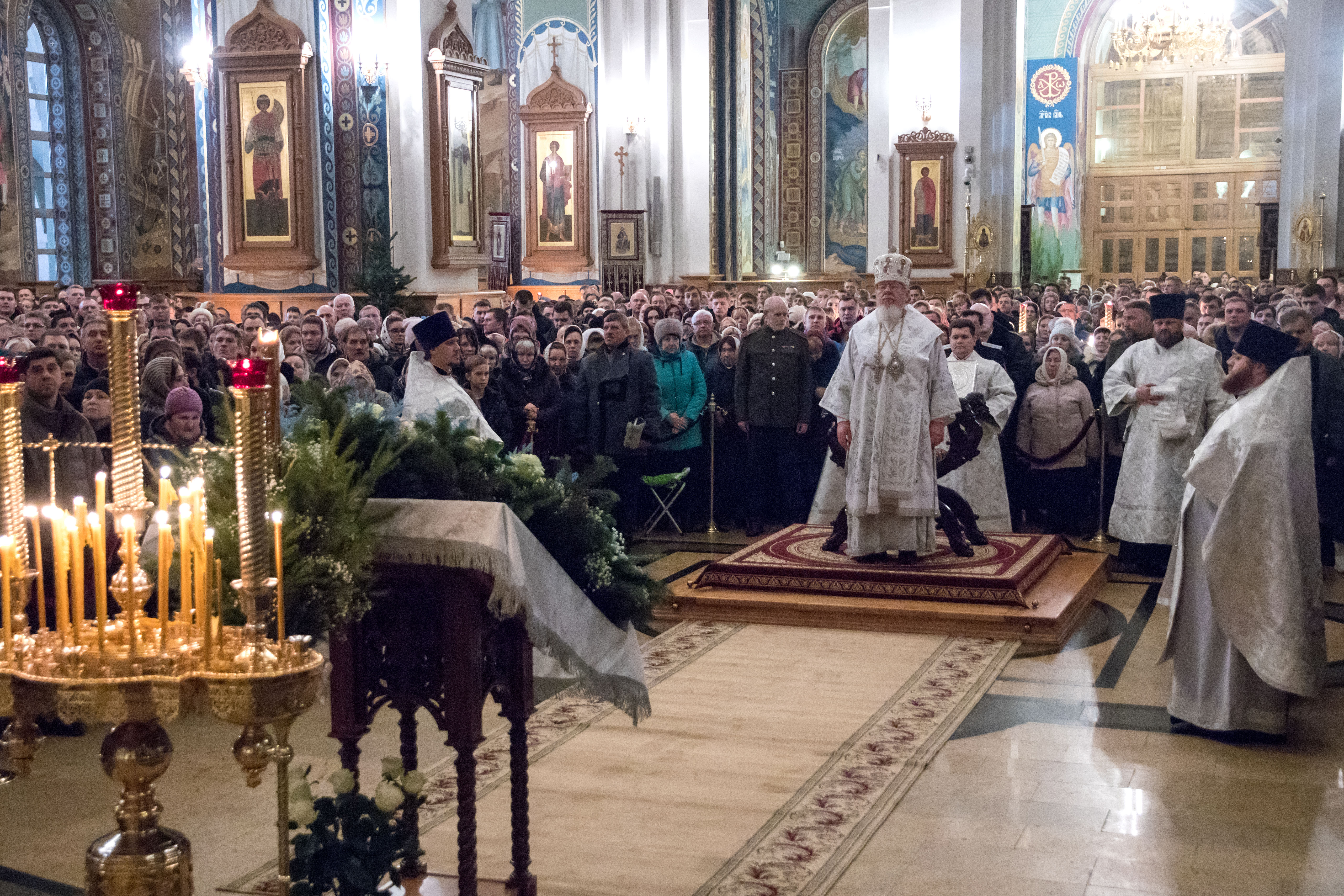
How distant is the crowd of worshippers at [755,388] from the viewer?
8.62m

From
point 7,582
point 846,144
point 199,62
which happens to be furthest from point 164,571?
point 846,144

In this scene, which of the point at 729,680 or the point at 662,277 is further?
the point at 662,277

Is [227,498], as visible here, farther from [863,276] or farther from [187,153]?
[863,276]

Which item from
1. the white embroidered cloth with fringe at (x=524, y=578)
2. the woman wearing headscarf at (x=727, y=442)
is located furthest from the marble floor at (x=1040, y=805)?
the woman wearing headscarf at (x=727, y=442)

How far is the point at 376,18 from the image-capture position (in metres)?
15.0

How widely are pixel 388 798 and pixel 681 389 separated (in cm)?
687

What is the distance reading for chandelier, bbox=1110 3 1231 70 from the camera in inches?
1064

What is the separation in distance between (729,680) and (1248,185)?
26.8 m

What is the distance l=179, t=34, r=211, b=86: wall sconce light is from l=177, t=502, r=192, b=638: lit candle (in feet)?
42.9

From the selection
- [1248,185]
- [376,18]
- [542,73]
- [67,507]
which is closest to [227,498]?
[67,507]

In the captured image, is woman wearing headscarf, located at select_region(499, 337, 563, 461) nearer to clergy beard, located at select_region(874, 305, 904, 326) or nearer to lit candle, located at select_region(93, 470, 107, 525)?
clergy beard, located at select_region(874, 305, 904, 326)

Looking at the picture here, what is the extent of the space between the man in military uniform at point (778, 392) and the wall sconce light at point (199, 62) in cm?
771

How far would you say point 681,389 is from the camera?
10.2 metres

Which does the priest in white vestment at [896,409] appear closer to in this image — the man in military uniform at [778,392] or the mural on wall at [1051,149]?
the man in military uniform at [778,392]
